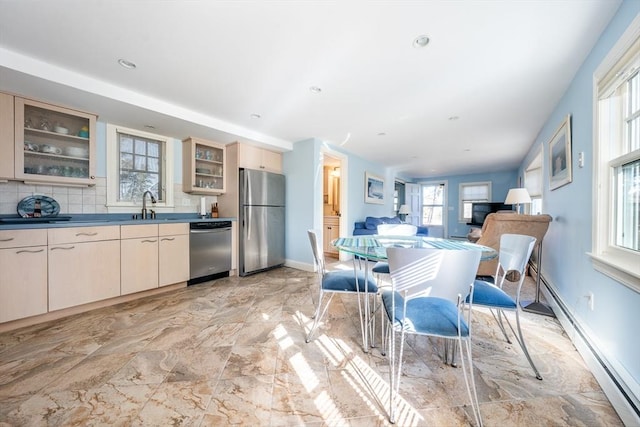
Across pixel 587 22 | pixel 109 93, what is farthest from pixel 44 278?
pixel 587 22

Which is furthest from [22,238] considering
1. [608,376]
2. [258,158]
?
[608,376]

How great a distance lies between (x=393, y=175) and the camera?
275 inches

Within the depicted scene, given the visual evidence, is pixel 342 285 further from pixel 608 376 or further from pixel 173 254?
pixel 173 254

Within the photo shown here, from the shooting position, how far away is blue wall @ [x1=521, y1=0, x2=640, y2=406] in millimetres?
1288

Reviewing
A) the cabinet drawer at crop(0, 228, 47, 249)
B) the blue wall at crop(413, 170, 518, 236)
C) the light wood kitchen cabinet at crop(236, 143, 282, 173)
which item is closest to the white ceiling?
the light wood kitchen cabinet at crop(236, 143, 282, 173)

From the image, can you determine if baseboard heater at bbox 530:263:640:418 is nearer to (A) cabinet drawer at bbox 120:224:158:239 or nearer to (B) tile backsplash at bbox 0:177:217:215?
(A) cabinet drawer at bbox 120:224:158:239

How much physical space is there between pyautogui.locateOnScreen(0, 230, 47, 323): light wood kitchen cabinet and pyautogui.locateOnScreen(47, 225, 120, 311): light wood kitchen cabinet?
0.05 m

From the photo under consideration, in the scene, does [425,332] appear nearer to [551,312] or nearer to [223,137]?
[551,312]

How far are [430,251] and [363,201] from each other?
4399 millimetres

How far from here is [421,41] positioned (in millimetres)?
1727

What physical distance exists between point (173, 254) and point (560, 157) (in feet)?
15.2

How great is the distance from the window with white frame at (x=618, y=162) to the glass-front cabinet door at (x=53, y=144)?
446 centimetres

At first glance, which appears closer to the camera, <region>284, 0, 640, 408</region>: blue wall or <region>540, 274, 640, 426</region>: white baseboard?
<region>540, 274, 640, 426</region>: white baseboard

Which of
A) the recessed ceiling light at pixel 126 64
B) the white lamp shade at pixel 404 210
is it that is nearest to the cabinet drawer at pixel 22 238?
the recessed ceiling light at pixel 126 64
